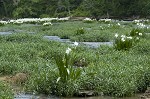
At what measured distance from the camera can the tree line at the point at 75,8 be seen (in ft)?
179

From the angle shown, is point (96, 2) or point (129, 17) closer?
point (129, 17)

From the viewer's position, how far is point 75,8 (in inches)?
2549

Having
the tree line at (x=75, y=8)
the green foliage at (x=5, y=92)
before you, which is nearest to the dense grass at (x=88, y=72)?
the green foliage at (x=5, y=92)

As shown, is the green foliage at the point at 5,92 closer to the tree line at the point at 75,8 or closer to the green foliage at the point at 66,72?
the green foliage at the point at 66,72

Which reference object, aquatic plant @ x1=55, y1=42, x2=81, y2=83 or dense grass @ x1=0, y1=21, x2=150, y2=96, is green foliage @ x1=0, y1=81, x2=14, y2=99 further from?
aquatic plant @ x1=55, y1=42, x2=81, y2=83

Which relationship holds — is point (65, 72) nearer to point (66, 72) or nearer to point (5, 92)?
point (66, 72)

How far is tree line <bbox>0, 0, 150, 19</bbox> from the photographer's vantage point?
54562 millimetres

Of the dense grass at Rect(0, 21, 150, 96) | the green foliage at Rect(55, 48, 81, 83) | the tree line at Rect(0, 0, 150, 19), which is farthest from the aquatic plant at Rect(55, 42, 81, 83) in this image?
the tree line at Rect(0, 0, 150, 19)

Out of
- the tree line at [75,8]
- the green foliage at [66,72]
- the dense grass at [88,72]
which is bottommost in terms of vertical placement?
the tree line at [75,8]

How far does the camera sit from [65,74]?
8.34 m

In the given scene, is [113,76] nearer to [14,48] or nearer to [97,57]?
[97,57]

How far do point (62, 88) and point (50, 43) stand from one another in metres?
Answer: 7.94

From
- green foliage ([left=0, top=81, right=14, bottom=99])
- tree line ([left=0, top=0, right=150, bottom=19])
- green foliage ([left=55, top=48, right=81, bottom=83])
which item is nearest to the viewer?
green foliage ([left=0, top=81, right=14, bottom=99])

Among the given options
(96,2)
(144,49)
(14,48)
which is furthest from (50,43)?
(96,2)
